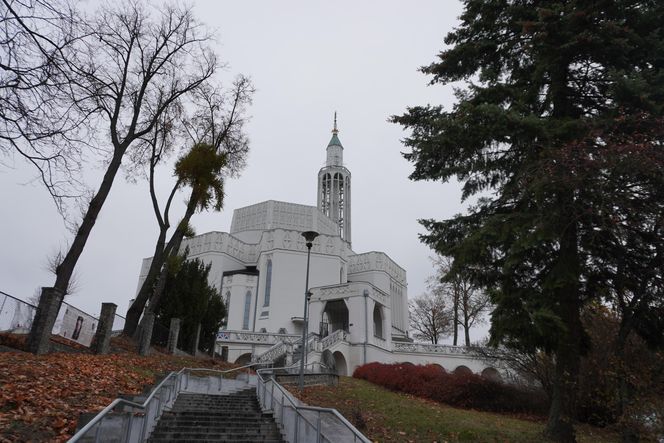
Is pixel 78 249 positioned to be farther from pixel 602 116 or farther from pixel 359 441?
pixel 602 116

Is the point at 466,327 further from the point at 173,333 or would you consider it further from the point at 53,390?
the point at 53,390

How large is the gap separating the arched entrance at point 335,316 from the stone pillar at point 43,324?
2635cm

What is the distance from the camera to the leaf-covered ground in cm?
650

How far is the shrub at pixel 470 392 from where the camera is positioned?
17.4m

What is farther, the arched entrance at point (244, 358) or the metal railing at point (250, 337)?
the arched entrance at point (244, 358)

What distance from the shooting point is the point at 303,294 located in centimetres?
4241

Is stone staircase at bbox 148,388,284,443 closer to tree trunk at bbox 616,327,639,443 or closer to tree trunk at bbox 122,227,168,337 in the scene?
tree trunk at bbox 616,327,639,443

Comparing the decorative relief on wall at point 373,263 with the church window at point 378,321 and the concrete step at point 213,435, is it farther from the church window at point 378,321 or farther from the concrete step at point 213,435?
the concrete step at point 213,435

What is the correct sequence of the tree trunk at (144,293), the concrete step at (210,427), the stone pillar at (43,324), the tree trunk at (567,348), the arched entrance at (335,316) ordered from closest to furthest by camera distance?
the tree trunk at (567,348)
the concrete step at (210,427)
the stone pillar at (43,324)
the tree trunk at (144,293)
the arched entrance at (335,316)

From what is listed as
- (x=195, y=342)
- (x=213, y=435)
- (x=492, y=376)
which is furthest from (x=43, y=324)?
(x=492, y=376)

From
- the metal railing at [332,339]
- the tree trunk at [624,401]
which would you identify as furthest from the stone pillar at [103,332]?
the metal railing at [332,339]

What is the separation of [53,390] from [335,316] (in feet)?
109

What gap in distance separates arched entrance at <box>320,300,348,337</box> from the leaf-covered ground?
1016 inches

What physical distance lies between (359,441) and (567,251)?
6.65 metres
